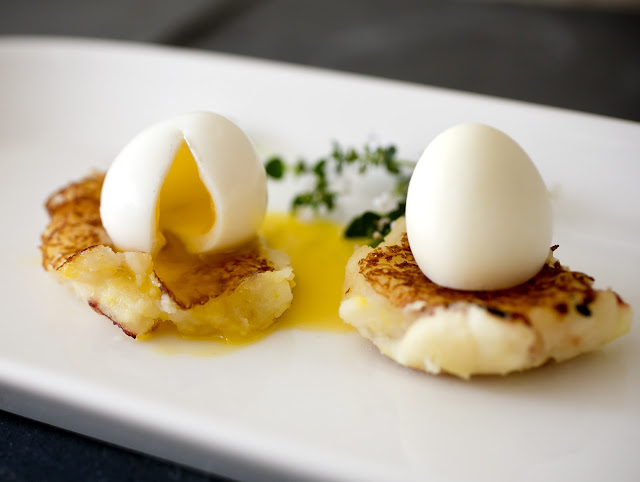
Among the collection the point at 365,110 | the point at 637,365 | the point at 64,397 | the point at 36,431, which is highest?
the point at 365,110

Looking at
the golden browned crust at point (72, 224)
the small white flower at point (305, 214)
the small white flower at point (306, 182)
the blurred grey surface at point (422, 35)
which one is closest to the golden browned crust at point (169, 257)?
the golden browned crust at point (72, 224)

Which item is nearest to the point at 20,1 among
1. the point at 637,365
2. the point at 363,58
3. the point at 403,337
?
the point at 363,58

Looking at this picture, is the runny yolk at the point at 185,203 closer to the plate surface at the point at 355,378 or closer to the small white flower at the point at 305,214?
the plate surface at the point at 355,378

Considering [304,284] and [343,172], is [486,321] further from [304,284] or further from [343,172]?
[343,172]

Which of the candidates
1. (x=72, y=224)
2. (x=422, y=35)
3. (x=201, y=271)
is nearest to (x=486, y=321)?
(x=201, y=271)

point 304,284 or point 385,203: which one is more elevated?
point 385,203

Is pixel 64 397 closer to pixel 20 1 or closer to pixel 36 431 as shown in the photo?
pixel 36 431
